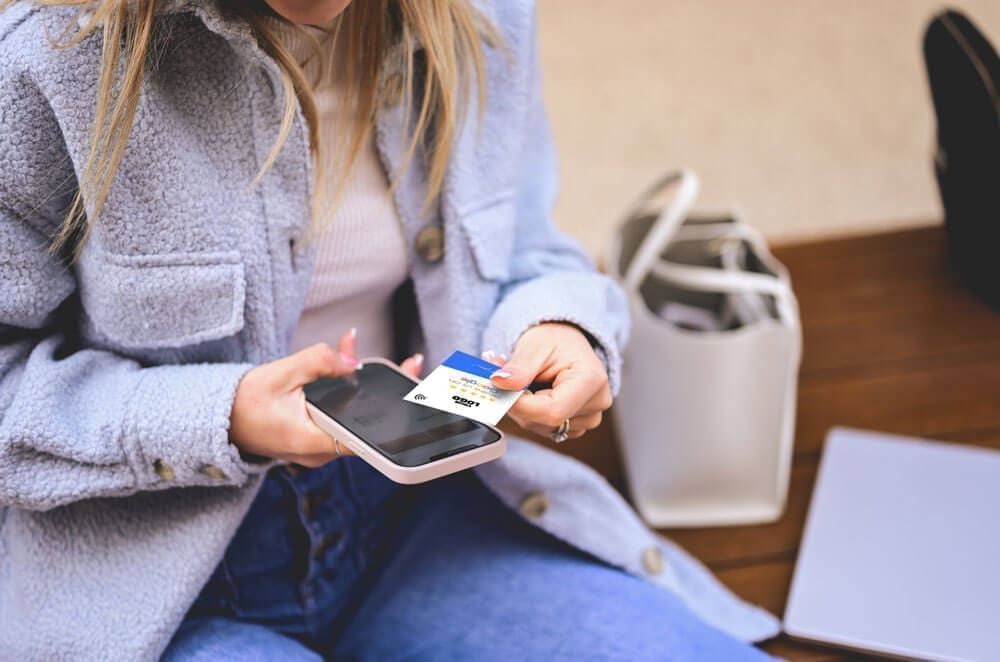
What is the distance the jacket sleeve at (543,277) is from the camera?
2.55 feet

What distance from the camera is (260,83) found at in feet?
2.29

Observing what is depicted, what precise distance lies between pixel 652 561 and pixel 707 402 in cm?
25

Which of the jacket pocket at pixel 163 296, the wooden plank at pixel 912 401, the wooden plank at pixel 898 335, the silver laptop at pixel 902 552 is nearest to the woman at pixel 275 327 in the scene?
the jacket pocket at pixel 163 296

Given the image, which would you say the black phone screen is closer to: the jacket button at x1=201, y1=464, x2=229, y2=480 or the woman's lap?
the jacket button at x1=201, y1=464, x2=229, y2=480

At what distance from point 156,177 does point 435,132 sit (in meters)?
0.21

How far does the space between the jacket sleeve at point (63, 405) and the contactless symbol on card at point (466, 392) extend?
0.13 metres

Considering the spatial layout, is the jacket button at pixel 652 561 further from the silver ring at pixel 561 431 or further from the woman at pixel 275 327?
the silver ring at pixel 561 431

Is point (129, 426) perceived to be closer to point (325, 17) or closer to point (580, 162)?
point (325, 17)

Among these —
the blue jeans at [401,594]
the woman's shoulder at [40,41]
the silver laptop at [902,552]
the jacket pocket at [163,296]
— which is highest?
the woman's shoulder at [40,41]

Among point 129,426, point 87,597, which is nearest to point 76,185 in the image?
point 129,426

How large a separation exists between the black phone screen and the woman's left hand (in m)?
0.04

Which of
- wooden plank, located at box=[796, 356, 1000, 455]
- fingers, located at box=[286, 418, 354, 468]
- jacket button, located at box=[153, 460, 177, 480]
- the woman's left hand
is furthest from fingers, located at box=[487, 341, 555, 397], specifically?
wooden plank, located at box=[796, 356, 1000, 455]

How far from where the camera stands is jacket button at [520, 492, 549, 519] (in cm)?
86

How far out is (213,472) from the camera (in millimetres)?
687
